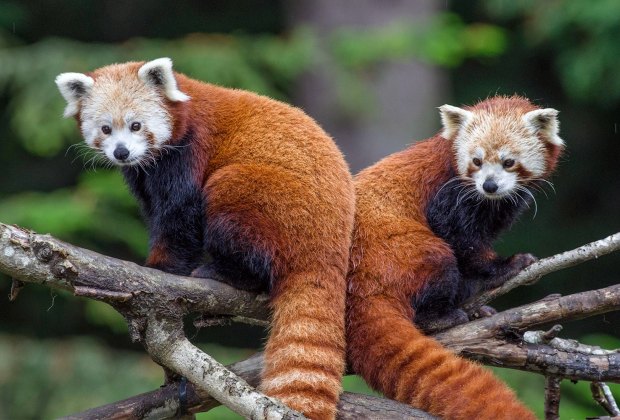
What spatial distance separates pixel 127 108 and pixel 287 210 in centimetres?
105

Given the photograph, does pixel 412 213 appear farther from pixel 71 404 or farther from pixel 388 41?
pixel 71 404

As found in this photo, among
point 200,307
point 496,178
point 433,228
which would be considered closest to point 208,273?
point 200,307

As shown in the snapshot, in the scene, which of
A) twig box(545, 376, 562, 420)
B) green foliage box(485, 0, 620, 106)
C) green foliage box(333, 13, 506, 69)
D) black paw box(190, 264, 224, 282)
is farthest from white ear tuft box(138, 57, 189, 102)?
green foliage box(485, 0, 620, 106)

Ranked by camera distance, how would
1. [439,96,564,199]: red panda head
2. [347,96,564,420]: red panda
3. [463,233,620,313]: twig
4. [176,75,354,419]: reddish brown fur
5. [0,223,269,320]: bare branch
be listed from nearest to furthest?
[0,223,269,320]: bare branch → [176,75,354,419]: reddish brown fur → [347,96,564,420]: red panda → [463,233,620,313]: twig → [439,96,564,199]: red panda head

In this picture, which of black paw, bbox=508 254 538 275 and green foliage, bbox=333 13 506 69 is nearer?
black paw, bbox=508 254 538 275

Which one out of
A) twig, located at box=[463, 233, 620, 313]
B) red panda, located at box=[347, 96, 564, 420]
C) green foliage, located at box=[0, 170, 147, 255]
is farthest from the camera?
green foliage, located at box=[0, 170, 147, 255]

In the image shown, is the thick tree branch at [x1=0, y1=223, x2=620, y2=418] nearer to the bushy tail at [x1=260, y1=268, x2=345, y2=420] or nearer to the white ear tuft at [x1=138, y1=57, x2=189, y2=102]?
the bushy tail at [x1=260, y1=268, x2=345, y2=420]

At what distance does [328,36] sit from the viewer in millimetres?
9203

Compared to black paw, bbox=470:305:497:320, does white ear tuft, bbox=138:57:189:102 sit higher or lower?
higher

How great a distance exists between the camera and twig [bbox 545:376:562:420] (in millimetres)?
4498

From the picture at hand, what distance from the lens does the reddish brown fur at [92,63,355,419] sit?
4.24 metres

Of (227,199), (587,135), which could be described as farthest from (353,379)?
(587,135)

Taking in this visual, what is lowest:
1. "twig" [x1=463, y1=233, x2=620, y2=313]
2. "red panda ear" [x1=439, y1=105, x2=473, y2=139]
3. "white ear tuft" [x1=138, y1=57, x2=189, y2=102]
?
"twig" [x1=463, y1=233, x2=620, y2=313]

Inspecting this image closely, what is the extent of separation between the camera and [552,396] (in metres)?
4.54
